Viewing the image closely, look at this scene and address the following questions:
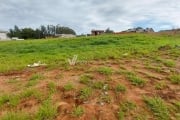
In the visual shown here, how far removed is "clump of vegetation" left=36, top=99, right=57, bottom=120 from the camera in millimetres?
3351

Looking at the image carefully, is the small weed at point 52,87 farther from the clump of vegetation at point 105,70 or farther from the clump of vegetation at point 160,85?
the clump of vegetation at point 160,85

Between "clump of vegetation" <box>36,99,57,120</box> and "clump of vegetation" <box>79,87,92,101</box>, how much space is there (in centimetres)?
49

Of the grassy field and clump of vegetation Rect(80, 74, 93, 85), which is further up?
clump of vegetation Rect(80, 74, 93, 85)

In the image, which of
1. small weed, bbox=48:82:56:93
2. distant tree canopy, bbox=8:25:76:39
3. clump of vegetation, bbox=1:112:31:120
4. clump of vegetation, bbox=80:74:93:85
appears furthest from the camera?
distant tree canopy, bbox=8:25:76:39

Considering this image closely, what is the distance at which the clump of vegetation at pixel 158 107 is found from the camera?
3516mm

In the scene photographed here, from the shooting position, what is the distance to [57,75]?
15.6 ft

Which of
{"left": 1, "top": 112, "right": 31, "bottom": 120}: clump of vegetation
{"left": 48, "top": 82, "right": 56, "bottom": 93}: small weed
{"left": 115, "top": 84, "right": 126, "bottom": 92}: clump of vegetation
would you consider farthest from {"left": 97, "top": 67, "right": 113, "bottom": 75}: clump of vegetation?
{"left": 1, "top": 112, "right": 31, "bottom": 120}: clump of vegetation

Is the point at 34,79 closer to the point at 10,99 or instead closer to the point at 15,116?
the point at 10,99

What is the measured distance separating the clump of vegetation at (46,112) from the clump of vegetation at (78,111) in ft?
0.81

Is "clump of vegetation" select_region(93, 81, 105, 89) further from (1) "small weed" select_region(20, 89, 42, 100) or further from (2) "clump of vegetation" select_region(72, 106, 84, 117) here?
(1) "small weed" select_region(20, 89, 42, 100)

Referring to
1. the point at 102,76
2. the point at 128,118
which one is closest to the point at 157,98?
the point at 128,118

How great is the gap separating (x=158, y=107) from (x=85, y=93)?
1.05 m

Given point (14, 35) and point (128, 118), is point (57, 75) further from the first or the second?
point (14, 35)

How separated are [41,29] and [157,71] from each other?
43.0 meters
